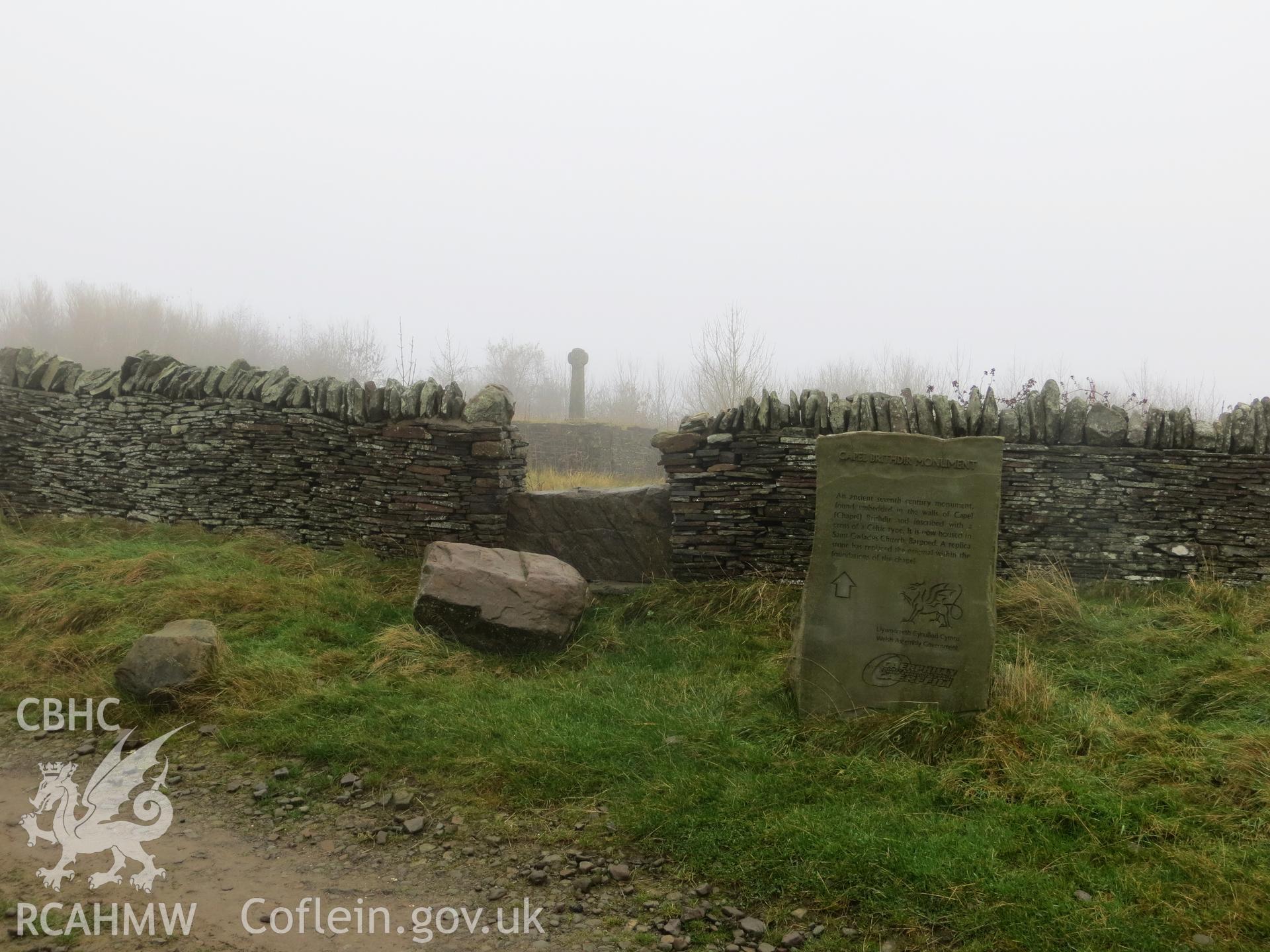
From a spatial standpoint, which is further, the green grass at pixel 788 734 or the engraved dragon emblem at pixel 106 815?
the engraved dragon emblem at pixel 106 815

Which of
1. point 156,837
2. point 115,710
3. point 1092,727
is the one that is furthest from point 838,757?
point 115,710

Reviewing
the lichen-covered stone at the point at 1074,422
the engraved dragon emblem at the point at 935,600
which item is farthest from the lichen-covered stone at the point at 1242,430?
the engraved dragon emblem at the point at 935,600

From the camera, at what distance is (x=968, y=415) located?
314 inches

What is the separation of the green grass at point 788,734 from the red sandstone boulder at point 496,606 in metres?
0.18

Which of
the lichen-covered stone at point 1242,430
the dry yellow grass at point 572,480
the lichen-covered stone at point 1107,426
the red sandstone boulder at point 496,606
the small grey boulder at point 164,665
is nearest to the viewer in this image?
the small grey boulder at point 164,665

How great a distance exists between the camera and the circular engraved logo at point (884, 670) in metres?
5.39

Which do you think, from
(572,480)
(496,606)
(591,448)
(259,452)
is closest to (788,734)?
(496,606)

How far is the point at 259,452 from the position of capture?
9703 millimetres

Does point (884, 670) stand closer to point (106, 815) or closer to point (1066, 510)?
point (1066, 510)

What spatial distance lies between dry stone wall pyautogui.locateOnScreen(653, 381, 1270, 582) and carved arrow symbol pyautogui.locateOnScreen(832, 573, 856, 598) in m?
2.63

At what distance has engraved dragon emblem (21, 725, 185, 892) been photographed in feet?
13.2

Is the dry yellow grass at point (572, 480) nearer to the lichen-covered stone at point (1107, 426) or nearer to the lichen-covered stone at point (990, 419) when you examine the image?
the lichen-covered stone at point (990, 419)

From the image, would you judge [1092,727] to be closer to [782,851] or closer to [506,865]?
[782,851]

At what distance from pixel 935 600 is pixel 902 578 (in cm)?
24
